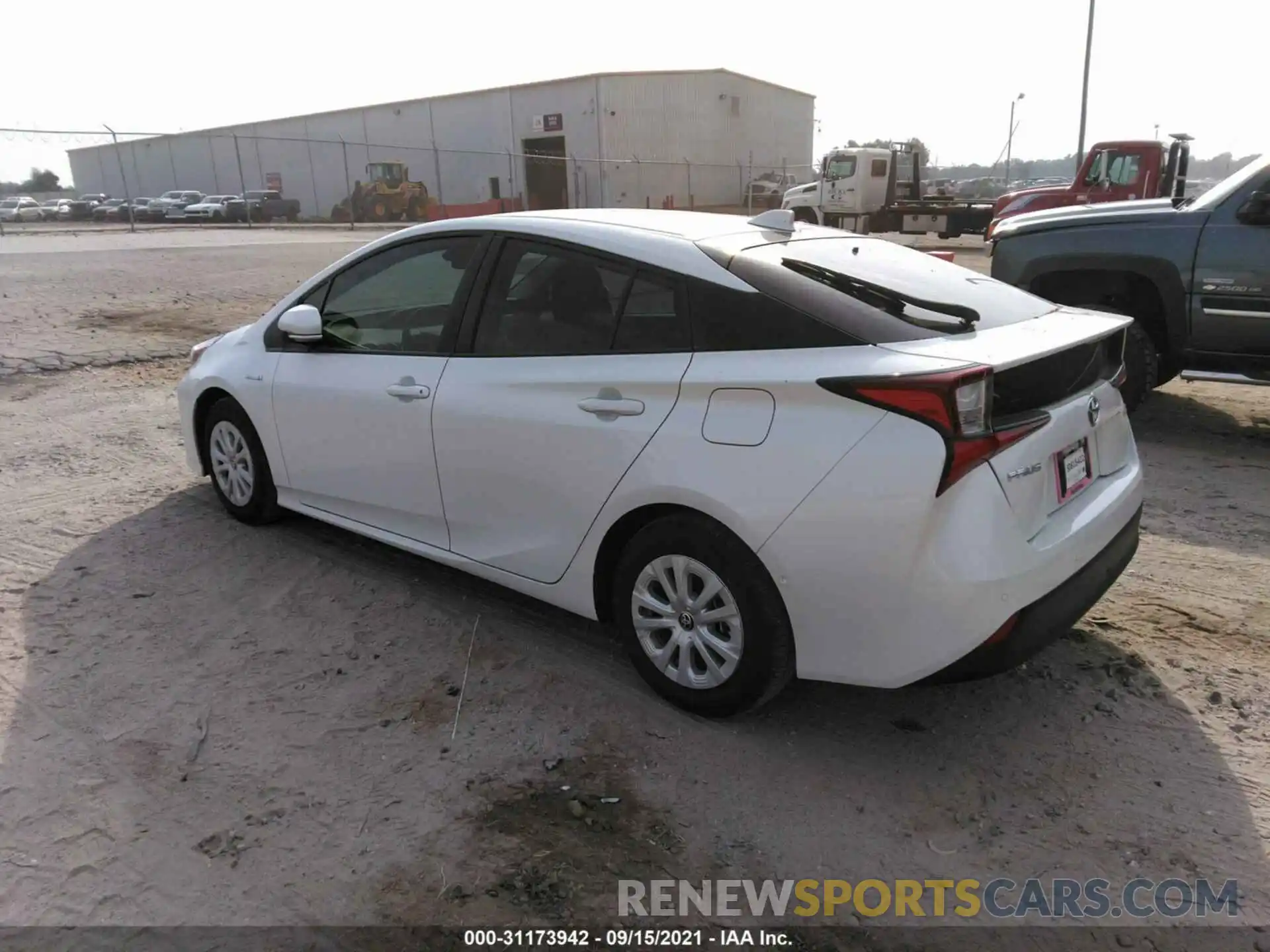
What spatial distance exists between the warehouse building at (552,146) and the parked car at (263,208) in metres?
1.91

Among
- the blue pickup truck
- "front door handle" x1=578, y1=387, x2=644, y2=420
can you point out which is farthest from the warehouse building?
"front door handle" x1=578, y1=387, x2=644, y2=420

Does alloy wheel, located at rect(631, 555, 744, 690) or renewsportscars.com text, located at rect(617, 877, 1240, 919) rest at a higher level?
alloy wheel, located at rect(631, 555, 744, 690)

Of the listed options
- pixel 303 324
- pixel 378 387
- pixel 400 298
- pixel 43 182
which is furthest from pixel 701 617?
pixel 43 182

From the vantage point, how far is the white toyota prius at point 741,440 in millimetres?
2604

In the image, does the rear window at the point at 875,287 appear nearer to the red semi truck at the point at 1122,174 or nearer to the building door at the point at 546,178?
the red semi truck at the point at 1122,174

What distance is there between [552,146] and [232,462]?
141 ft

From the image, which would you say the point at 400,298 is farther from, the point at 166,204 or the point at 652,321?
the point at 166,204

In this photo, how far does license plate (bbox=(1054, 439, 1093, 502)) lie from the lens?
287 cm

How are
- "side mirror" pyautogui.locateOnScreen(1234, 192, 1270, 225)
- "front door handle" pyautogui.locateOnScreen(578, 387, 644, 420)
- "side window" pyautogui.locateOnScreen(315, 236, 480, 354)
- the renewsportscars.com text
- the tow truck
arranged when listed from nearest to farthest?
the renewsportscars.com text, "front door handle" pyautogui.locateOnScreen(578, 387, 644, 420), "side window" pyautogui.locateOnScreen(315, 236, 480, 354), "side mirror" pyautogui.locateOnScreen(1234, 192, 1270, 225), the tow truck

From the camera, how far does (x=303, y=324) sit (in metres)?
4.14

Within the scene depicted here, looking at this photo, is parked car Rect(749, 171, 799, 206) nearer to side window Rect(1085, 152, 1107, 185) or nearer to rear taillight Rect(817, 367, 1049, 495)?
side window Rect(1085, 152, 1107, 185)

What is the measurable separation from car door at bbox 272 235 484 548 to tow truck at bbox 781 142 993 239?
23170 mm

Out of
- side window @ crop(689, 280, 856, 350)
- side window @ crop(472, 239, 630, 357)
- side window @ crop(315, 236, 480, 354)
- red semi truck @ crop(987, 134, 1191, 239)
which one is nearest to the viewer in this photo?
side window @ crop(689, 280, 856, 350)

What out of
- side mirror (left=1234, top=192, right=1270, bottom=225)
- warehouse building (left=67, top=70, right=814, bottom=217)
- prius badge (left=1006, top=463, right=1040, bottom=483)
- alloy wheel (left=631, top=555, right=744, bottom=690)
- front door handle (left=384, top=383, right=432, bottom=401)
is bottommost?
alloy wheel (left=631, top=555, right=744, bottom=690)
